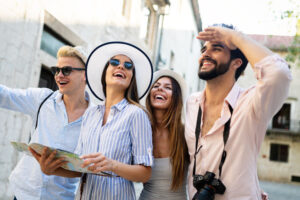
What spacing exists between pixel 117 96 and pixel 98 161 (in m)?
0.69

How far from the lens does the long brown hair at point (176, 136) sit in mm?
2557

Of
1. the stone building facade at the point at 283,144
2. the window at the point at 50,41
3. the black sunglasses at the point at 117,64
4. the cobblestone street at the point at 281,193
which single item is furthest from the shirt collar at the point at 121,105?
the stone building facade at the point at 283,144

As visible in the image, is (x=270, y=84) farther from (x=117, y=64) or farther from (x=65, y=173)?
(x=65, y=173)

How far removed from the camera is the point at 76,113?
2.92 m

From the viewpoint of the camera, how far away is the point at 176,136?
8.77 ft

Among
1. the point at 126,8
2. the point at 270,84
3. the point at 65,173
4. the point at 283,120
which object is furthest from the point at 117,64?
the point at 283,120

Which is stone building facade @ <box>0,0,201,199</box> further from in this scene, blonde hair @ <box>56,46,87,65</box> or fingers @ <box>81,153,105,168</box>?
fingers @ <box>81,153,105,168</box>

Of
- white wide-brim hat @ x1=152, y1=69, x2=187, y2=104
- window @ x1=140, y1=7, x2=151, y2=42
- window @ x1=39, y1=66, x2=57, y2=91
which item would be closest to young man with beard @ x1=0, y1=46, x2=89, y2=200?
white wide-brim hat @ x1=152, y1=69, x2=187, y2=104

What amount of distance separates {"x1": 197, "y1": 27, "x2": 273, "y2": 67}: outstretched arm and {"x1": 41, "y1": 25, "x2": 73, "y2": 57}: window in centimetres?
437

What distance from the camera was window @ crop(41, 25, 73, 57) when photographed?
19.5ft

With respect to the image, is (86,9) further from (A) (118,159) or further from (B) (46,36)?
(A) (118,159)

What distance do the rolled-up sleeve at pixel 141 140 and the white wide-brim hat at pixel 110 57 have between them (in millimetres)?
512

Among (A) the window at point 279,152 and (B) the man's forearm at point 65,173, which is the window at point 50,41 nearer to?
(B) the man's forearm at point 65,173

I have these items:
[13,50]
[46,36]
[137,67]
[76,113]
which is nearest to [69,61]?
[76,113]
